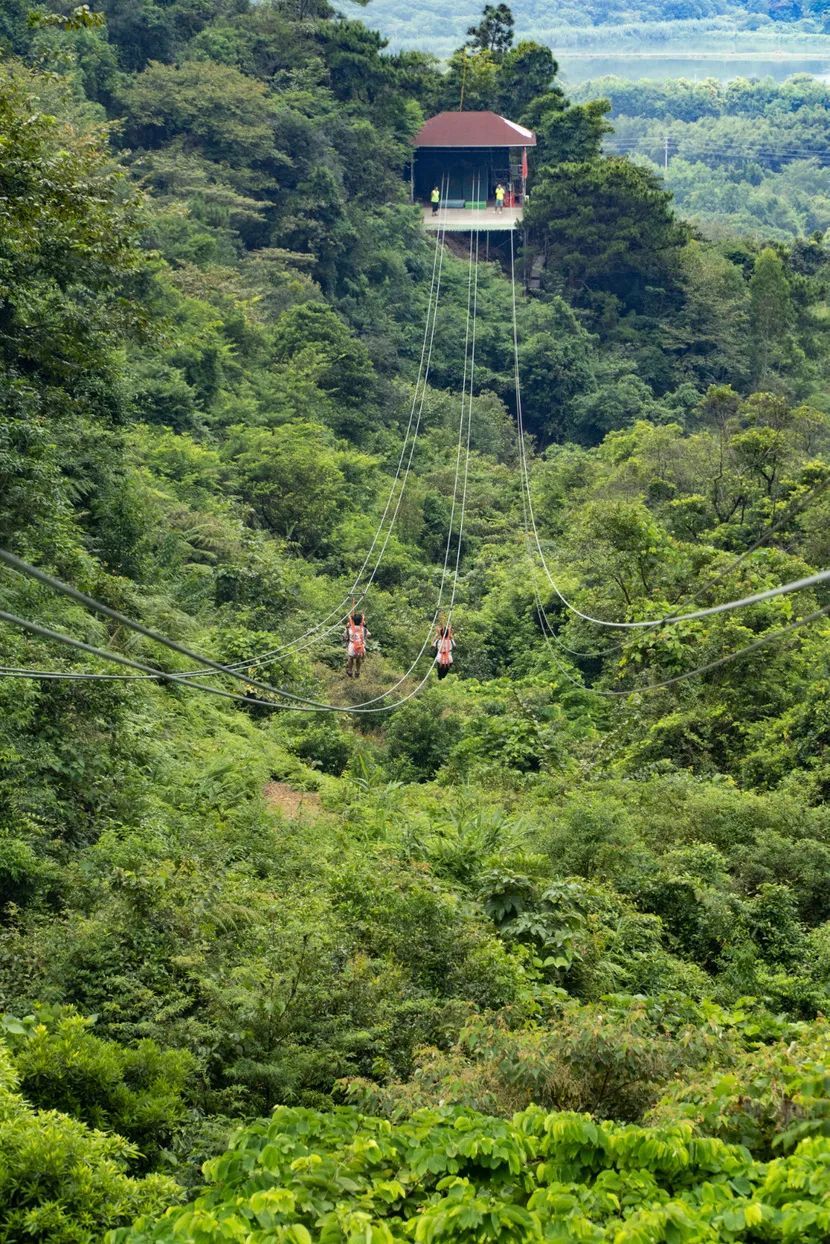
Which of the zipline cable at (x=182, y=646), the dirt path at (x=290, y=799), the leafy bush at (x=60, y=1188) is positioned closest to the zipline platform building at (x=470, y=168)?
the zipline cable at (x=182, y=646)

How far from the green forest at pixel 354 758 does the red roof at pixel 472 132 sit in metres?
8.19

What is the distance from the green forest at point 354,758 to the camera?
589 centimetres

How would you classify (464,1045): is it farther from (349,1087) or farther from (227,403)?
(227,403)

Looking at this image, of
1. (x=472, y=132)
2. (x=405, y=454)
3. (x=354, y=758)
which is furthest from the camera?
(x=472, y=132)

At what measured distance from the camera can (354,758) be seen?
17000 millimetres

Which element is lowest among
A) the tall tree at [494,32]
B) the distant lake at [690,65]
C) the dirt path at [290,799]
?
the dirt path at [290,799]

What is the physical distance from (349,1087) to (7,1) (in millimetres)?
34358

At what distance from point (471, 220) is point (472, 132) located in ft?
9.33

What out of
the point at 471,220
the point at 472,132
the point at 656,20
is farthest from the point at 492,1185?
the point at 656,20

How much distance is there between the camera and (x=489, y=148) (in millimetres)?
44938

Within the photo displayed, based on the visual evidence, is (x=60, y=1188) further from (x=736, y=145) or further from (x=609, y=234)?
(x=736, y=145)

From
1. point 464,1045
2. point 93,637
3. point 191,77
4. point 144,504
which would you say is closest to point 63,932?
point 464,1045

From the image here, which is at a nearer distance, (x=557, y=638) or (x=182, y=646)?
(x=182, y=646)

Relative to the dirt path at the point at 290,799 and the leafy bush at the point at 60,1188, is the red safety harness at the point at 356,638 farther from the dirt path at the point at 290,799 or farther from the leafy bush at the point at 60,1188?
the leafy bush at the point at 60,1188
